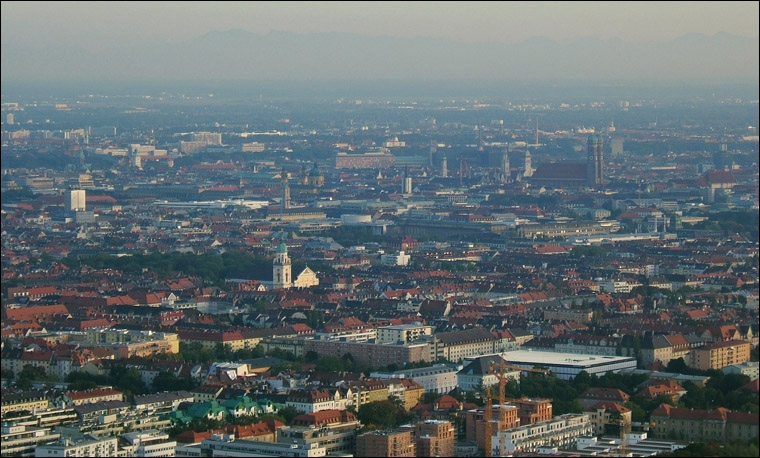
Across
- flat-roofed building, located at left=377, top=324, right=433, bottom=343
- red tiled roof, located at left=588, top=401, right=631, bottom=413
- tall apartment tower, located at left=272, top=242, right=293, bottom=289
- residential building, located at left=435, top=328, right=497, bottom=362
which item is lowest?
tall apartment tower, located at left=272, top=242, right=293, bottom=289

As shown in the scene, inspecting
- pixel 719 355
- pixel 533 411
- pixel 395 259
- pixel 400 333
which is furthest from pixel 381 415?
pixel 395 259

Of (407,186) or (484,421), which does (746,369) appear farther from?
(407,186)

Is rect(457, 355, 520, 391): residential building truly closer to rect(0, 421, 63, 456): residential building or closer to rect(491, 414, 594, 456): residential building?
rect(491, 414, 594, 456): residential building

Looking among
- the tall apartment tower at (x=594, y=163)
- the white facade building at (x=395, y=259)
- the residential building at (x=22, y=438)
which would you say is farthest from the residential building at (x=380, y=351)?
the tall apartment tower at (x=594, y=163)

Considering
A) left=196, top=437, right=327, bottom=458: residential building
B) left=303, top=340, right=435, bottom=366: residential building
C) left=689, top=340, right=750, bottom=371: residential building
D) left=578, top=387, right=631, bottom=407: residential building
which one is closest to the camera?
left=196, top=437, right=327, bottom=458: residential building

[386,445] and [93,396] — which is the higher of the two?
[386,445]

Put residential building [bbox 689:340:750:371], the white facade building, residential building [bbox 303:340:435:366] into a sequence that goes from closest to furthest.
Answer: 1. residential building [bbox 689:340:750:371]
2. residential building [bbox 303:340:435:366]
3. the white facade building

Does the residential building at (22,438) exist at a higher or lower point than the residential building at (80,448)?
lower

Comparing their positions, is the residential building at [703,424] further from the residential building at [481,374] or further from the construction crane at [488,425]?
the residential building at [481,374]

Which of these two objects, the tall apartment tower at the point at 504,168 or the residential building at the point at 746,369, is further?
the tall apartment tower at the point at 504,168

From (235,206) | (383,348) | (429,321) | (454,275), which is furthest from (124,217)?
(383,348)

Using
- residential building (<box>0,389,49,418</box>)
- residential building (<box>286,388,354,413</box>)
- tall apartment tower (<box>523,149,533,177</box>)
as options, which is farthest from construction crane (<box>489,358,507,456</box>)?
tall apartment tower (<box>523,149,533,177</box>)

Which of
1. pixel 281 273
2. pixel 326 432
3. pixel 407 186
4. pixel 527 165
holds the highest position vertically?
pixel 326 432
